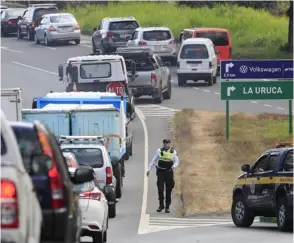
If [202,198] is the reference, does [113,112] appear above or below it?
above

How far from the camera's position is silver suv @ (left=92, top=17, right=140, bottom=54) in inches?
2172

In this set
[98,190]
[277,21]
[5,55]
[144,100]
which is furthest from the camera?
[277,21]

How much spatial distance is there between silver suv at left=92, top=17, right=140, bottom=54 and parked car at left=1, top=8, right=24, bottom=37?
11.9 m

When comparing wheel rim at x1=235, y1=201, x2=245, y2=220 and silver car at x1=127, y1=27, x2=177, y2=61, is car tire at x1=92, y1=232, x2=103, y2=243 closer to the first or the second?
wheel rim at x1=235, y1=201, x2=245, y2=220

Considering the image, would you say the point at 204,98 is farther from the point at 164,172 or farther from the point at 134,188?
the point at 164,172

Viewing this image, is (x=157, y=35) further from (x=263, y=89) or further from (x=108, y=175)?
(x=108, y=175)

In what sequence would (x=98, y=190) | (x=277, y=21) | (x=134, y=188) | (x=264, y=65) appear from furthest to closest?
(x=277, y=21) → (x=264, y=65) → (x=134, y=188) → (x=98, y=190)

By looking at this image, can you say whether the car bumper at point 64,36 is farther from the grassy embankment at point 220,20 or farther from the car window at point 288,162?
the car window at point 288,162

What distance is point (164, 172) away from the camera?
26906 millimetres

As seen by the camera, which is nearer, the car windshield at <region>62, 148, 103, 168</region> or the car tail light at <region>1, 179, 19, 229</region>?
the car tail light at <region>1, 179, 19, 229</region>

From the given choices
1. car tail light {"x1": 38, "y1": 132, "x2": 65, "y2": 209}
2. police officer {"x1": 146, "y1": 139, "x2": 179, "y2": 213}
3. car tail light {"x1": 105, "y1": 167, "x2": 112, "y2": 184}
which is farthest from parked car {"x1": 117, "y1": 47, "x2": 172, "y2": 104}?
car tail light {"x1": 38, "y1": 132, "x2": 65, "y2": 209}

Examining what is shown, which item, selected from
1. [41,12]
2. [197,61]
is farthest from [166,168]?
[41,12]

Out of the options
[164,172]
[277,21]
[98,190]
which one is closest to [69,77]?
[164,172]

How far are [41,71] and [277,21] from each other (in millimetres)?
16290
